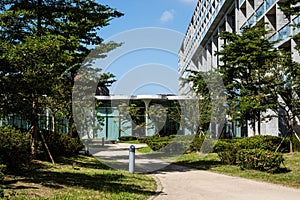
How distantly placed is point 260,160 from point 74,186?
6.16 m

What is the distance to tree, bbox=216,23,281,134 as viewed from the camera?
719 inches

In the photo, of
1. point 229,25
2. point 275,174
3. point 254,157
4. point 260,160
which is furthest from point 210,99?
point 229,25

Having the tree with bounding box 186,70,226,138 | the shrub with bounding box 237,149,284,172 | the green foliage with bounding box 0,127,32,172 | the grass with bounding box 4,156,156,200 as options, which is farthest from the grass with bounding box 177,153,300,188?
the tree with bounding box 186,70,226,138

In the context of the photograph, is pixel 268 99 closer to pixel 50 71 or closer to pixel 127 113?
pixel 50 71

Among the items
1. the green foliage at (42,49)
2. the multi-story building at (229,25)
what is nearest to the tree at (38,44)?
the green foliage at (42,49)

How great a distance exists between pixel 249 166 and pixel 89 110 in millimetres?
10810

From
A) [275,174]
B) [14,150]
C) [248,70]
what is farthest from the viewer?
[248,70]

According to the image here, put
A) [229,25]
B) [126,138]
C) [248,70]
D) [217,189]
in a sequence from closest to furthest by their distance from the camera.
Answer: [217,189], [248,70], [229,25], [126,138]

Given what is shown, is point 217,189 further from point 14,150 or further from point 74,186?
point 14,150

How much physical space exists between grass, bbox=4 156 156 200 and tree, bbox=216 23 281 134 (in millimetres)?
9141

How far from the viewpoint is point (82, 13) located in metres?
14.4

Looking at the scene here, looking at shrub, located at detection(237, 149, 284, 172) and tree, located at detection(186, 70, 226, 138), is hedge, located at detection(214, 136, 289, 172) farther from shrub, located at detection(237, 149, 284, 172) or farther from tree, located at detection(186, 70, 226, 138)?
tree, located at detection(186, 70, 226, 138)

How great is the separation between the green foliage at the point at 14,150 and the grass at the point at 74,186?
348 mm

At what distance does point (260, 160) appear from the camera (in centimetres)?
1200
